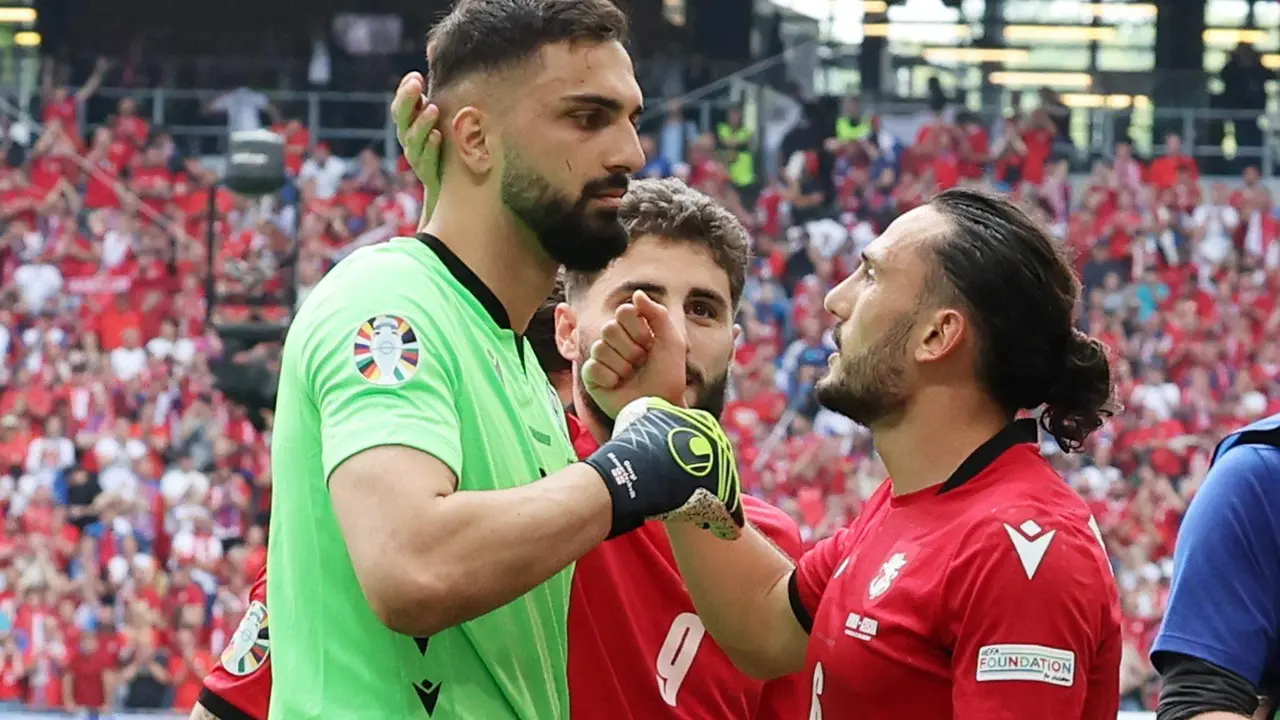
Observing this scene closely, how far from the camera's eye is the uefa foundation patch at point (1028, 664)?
272cm

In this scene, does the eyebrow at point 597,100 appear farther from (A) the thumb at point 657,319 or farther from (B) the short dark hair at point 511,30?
(A) the thumb at point 657,319

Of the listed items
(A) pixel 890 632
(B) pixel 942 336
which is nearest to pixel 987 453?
(B) pixel 942 336

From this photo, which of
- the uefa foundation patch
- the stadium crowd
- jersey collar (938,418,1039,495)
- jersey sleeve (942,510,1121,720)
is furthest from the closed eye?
the stadium crowd

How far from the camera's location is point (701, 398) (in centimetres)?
359

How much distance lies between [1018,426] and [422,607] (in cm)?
129

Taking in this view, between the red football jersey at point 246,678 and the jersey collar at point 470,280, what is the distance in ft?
3.75

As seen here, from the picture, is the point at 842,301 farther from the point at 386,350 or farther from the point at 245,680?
the point at 245,680

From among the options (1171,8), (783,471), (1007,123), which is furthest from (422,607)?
(1171,8)

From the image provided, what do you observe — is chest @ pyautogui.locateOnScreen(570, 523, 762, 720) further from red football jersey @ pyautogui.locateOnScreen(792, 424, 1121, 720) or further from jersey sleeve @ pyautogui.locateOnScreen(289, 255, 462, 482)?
jersey sleeve @ pyautogui.locateOnScreen(289, 255, 462, 482)

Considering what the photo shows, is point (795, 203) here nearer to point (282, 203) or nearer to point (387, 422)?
point (282, 203)

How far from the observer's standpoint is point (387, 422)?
239 centimetres

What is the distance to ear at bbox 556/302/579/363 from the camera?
146 inches

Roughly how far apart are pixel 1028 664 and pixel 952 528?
31cm

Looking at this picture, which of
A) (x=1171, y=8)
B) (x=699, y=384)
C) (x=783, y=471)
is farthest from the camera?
(x=1171, y=8)
